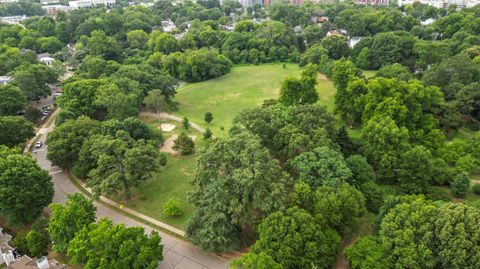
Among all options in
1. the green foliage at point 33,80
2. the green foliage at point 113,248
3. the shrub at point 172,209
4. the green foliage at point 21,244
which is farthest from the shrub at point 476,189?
the green foliage at point 33,80

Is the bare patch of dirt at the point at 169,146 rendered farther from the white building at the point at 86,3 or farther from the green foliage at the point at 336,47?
the white building at the point at 86,3

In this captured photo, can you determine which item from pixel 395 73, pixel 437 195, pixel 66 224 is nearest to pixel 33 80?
pixel 66 224

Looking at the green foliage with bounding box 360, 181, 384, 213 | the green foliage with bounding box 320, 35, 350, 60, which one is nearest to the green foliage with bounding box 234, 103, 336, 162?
the green foliage with bounding box 360, 181, 384, 213

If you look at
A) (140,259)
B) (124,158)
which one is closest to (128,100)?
(124,158)

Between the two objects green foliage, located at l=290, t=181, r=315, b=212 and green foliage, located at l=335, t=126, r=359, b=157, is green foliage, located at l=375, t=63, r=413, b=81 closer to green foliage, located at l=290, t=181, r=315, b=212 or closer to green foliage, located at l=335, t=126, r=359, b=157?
green foliage, located at l=335, t=126, r=359, b=157

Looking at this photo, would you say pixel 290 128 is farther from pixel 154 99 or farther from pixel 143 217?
pixel 154 99

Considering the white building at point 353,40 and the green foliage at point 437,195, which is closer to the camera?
the green foliage at point 437,195

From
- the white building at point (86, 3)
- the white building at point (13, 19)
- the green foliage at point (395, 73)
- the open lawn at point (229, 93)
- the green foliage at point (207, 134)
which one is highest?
the white building at point (86, 3)
